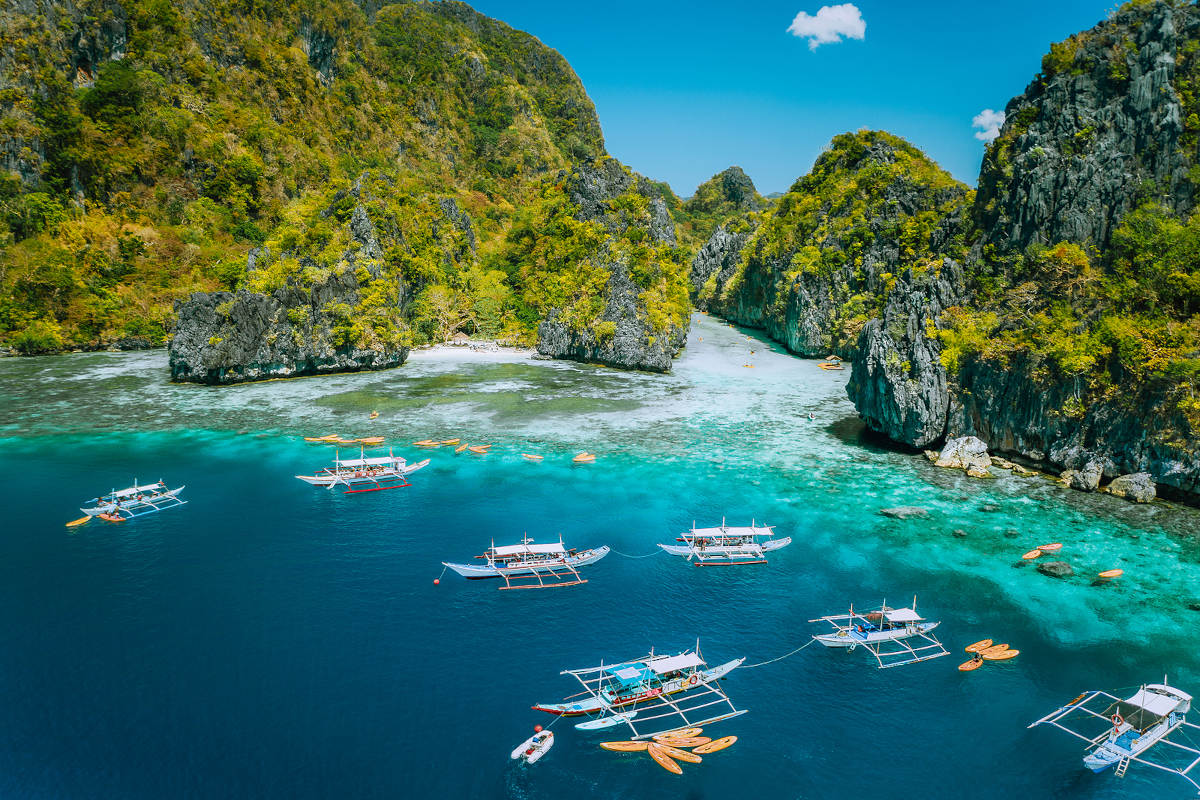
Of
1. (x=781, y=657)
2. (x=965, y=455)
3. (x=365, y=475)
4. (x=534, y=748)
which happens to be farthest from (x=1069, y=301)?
(x=365, y=475)

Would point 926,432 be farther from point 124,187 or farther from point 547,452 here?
point 124,187

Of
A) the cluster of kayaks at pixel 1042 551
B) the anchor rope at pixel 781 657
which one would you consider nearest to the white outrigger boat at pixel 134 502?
the anchor rope at pixel 781 657

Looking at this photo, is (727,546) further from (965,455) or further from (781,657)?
(965,455)

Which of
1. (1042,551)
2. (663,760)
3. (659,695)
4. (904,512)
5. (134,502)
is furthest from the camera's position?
(904,512)

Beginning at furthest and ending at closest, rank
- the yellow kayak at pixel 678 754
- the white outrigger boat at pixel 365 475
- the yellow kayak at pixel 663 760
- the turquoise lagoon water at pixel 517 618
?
the white outrigger boat at pixel 365 475
the yellow kayak at pixel 678 754
the turquoise lagoon water at pixel 517 618
the yellow kayak at pixel 663 760

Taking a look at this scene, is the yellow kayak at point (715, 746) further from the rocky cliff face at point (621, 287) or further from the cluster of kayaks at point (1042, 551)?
the rocky cliff face at point (621, 287)

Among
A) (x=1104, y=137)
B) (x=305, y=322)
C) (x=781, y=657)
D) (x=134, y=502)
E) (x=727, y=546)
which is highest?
(x=1104, y=137)

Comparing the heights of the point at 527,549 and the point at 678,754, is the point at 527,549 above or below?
above

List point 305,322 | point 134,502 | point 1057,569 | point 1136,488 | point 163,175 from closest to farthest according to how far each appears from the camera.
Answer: point 1057,569 < point 134,502 < point 1136,488 < point 305,322 < point 163,175
